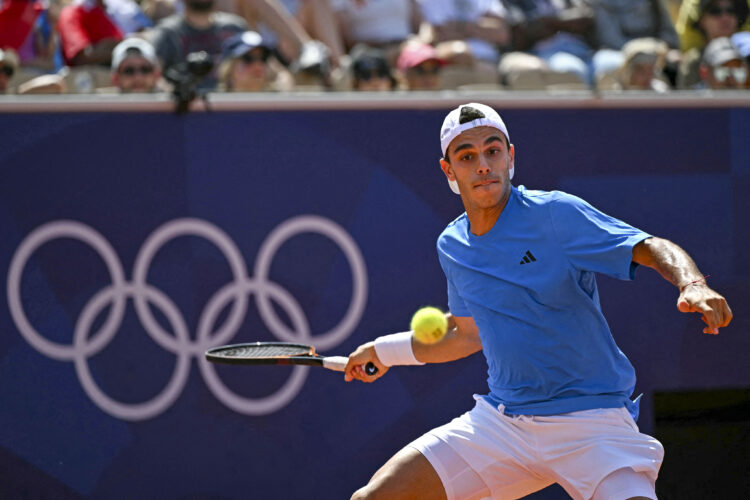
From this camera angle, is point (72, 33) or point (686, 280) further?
point (72, 33)

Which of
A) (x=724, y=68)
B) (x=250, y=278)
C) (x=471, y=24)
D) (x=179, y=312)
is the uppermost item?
(x=471, y=24)

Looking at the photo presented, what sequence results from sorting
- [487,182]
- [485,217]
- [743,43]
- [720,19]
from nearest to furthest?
[487,182] → [485,217] → [743,43] → [720,19]

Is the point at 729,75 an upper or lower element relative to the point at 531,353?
upper

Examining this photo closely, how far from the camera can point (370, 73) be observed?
672 centimetres

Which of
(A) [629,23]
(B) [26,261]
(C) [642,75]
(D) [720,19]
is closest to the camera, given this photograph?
(B) [26,261]

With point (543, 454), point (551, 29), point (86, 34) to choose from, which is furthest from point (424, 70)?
point (543, 454)

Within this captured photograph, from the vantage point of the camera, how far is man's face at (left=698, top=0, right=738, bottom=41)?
7.71 m

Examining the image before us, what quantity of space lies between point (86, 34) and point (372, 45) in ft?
7.62

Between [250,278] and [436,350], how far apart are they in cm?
147

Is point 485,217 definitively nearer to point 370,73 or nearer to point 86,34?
point 370,73

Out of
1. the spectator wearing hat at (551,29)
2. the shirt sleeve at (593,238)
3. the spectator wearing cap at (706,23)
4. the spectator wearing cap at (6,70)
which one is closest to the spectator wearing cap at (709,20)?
the spectator wearing cap at (706,23)

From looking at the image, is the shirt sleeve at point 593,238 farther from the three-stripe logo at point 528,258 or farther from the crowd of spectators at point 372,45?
the crowd of spectators at point 372,45

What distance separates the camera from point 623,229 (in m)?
3.33

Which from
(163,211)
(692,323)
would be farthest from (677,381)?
(163,211)
